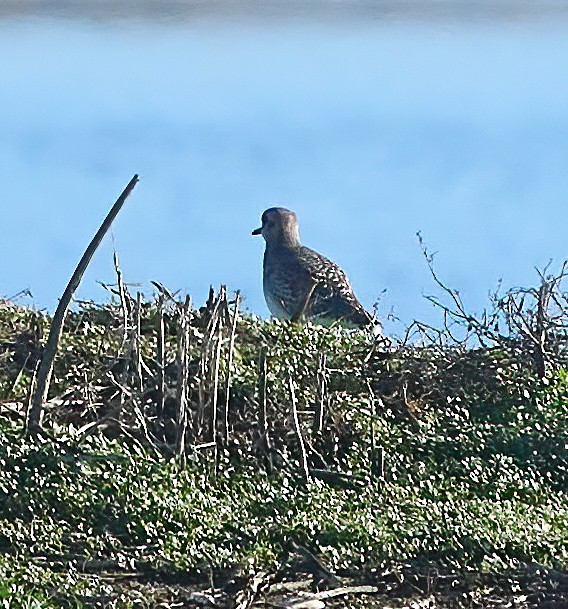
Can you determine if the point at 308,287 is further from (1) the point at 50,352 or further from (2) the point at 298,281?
(1) the point at 50,352

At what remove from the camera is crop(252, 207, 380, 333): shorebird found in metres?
9.45

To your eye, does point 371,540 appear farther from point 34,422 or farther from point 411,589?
point 34,422

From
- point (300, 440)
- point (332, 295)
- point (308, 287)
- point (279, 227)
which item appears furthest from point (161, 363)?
point (279, 227)

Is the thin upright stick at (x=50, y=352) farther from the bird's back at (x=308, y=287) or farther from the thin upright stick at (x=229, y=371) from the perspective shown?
the bird's back at (x=308, y=287)

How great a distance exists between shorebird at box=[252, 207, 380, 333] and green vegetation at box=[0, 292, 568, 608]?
1.75 m

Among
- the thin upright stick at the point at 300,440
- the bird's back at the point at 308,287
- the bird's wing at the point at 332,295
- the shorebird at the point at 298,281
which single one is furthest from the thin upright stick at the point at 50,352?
the bird's wing at the point at 332,295

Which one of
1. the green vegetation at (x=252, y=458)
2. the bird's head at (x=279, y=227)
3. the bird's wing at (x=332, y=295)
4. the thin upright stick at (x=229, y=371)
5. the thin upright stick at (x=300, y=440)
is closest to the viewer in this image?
the green vegetation at (x=252, y=458)

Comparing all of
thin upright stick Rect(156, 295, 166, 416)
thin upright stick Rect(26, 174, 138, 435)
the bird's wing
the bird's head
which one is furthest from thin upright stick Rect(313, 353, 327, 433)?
the bird's head

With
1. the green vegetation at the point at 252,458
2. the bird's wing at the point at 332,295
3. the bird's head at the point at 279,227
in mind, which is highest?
the bird's head at the point at 279,227

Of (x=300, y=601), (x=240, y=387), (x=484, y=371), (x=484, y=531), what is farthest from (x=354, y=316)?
(x=300, y=601)

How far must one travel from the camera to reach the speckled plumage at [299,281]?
945 centimetres

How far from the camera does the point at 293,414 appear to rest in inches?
241

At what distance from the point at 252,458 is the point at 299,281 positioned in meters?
3.99

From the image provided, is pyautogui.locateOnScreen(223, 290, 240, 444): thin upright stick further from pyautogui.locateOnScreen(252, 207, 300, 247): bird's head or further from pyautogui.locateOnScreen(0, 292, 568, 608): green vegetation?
pyautogui.locateOnScreen(252, 207, 300, 247): bird's head
